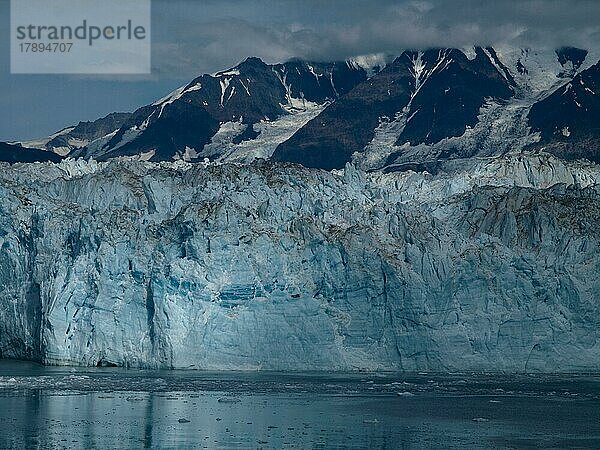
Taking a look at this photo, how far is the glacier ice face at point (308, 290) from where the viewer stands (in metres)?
35.3

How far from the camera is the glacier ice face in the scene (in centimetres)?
3528

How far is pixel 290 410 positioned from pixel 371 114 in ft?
235

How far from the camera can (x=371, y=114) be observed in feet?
324

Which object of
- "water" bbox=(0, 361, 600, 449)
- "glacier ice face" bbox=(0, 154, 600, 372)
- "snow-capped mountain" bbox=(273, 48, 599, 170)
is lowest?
"water" bbox=(0, 361, 600, 449)

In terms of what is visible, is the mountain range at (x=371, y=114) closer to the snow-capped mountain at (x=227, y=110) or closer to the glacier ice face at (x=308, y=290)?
the snow-capped mountain at (x=227, y=110)

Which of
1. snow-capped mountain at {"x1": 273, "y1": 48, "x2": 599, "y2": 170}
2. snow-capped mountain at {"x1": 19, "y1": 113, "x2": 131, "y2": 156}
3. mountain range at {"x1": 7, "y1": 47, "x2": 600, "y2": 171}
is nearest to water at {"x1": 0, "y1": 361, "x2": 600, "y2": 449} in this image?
mountain range at {"x1": 7, "y1": 47, "x2": 600, "y2": 171}

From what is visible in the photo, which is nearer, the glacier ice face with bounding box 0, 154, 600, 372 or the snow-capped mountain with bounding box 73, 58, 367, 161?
the glacier ice face with bounding box 0, 154, 600, 372

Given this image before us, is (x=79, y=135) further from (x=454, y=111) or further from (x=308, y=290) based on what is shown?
(x=308, y=290)

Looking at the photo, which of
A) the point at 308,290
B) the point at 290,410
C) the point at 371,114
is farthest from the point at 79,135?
the point at 290,410

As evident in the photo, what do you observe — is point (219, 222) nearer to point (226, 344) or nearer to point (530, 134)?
point (226, 344)

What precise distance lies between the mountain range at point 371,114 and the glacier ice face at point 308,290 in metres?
41.4

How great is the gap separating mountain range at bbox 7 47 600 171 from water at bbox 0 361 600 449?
4519 centimetres

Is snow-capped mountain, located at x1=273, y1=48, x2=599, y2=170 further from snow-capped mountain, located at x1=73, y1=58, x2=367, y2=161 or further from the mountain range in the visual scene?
snow-capped mountain, located at x1=73, y1=58, x2=367, y2=161

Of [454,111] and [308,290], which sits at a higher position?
[454,111]
